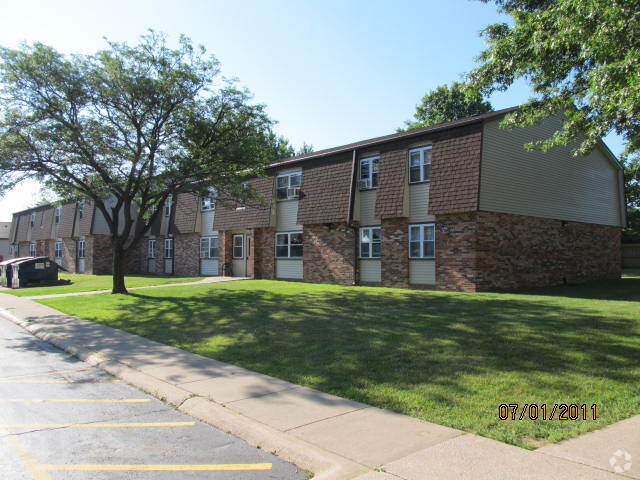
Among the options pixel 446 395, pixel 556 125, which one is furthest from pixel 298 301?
pixel 556 125

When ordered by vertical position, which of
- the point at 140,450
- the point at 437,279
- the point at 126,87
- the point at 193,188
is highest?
the point at 126,87

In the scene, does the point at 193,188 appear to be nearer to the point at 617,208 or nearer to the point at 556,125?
the point at 556,125

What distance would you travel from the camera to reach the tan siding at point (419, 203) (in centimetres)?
1872

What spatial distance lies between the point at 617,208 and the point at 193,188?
848 inches

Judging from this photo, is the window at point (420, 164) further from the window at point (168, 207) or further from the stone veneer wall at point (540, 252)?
the window at point (168, 207)

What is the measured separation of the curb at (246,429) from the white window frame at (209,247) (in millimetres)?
21067

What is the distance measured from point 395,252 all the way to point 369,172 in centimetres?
381

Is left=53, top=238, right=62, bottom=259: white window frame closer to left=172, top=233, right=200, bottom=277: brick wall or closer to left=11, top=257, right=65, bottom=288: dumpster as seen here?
Answer: left=172, top=233, right=200, bottom=277: brick wall

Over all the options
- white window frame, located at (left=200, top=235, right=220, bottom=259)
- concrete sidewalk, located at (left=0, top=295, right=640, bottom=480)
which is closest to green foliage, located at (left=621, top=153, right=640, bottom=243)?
white window frame, located at (left=200, top=235, right=220, bottom=259)

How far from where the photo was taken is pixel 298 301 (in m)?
15.3

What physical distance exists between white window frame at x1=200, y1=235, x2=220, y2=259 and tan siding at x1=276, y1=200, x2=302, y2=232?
5743 millimetres

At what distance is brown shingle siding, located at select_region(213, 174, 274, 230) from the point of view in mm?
24547

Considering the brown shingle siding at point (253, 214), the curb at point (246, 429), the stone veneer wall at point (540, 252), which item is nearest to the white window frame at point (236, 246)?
the brown shingle siding at point (253, 214)

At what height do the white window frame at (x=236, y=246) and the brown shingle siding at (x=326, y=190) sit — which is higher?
the brown shingle siding at (x=326, y=190)
